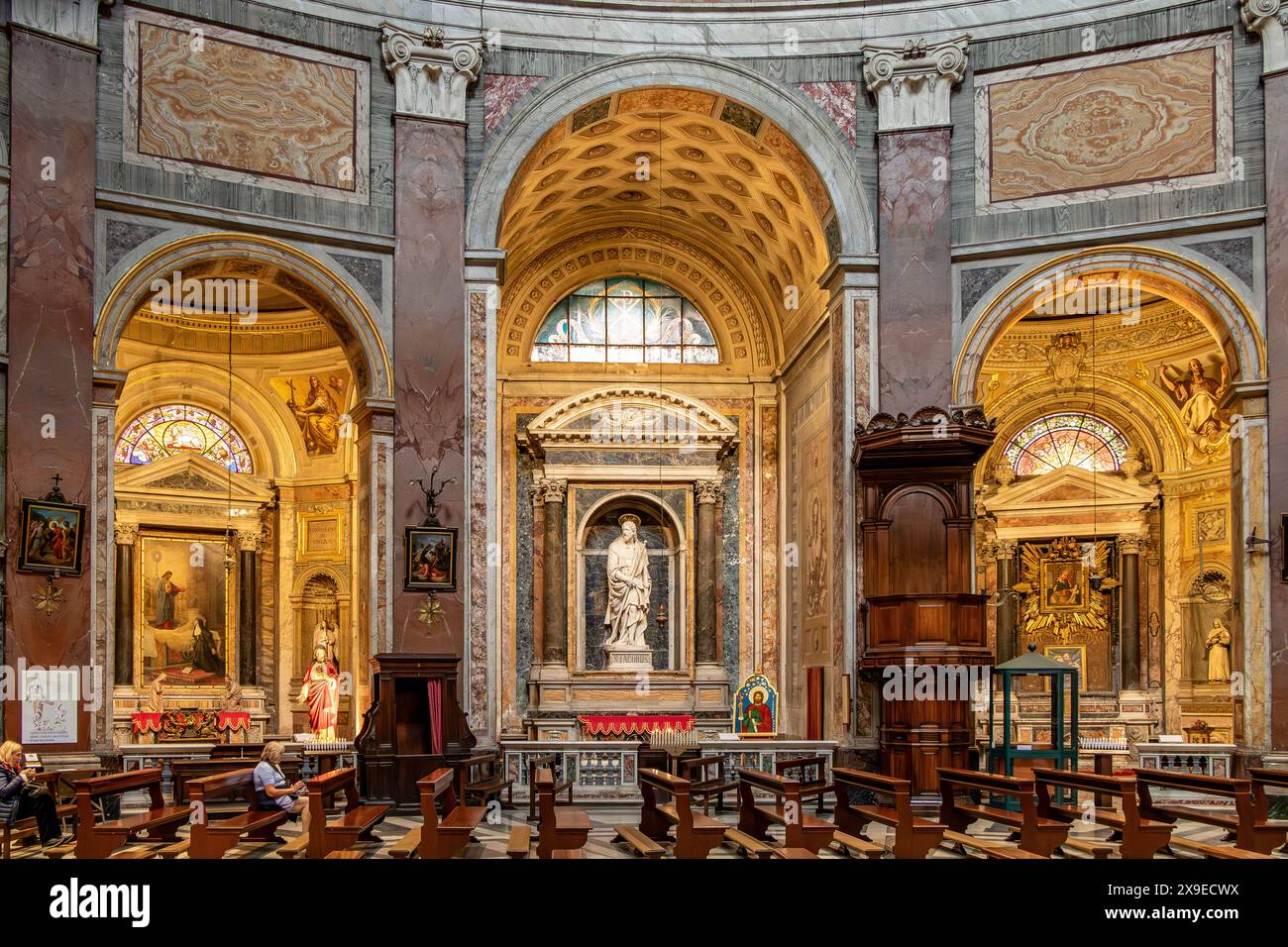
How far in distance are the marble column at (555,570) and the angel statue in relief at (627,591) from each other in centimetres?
75

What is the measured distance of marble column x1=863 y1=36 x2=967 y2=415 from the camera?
18.2 meters

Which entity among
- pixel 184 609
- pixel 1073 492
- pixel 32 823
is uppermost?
pixel 1073 492

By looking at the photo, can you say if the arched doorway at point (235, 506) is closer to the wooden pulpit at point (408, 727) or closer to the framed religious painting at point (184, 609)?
the framed religious painting at point (184, 609)

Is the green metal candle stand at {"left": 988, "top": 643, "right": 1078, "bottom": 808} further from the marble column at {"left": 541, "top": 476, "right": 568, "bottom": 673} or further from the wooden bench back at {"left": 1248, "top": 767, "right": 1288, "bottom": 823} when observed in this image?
the marble column at {"left": 541, "top": 476, "right": 568, "bottom": 673}

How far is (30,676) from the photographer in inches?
584

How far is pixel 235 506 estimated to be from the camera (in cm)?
2423

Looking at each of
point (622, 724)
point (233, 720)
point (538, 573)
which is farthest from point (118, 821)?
point (538, 573)

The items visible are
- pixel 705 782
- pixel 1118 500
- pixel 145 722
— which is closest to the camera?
pixel 705 782

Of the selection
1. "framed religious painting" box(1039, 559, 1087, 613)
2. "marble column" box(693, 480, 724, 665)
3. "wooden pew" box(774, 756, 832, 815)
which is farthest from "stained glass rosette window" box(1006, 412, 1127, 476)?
"wooden pew" box(774, 756, 832, 815)

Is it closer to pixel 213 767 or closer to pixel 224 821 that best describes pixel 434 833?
pixel 224 821

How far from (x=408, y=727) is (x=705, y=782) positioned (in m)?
3.60

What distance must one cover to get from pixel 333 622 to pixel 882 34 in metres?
13.0

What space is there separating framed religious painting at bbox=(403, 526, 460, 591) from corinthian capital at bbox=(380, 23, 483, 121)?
5285 mm
